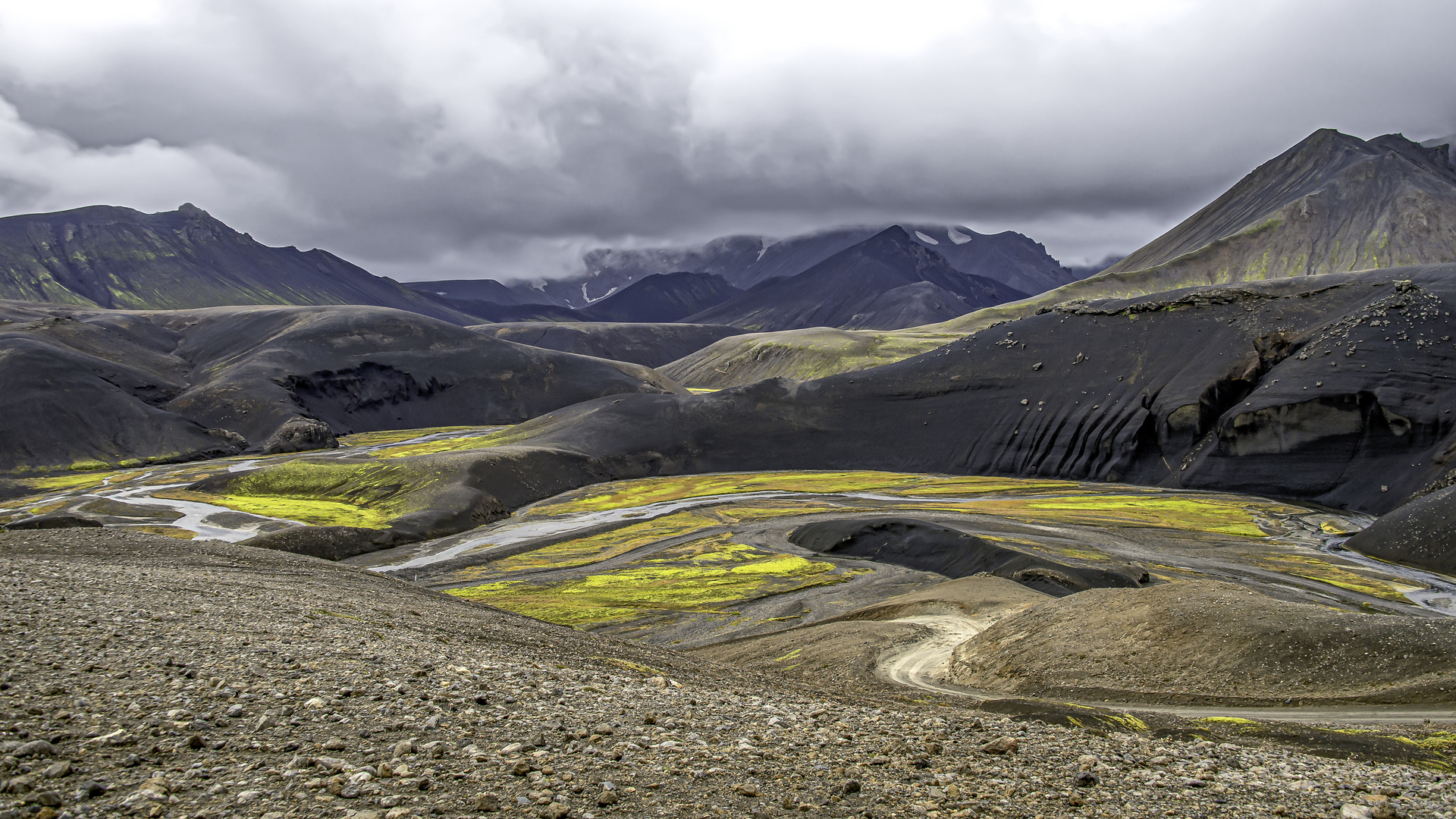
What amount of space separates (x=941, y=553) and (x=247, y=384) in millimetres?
143805

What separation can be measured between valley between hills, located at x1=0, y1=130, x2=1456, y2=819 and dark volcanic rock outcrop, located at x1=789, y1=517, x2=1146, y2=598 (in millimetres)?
283

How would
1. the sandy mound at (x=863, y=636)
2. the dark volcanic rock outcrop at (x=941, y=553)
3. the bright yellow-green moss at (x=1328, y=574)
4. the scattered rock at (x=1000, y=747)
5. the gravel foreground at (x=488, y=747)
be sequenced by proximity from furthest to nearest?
1. the bright yellow-green moss at (x=1328, y=574)
2. the dark volcanic rock outcrop at (x=941, y=553)
3. the sandy mound at (x=863, y=636)
4. the scattered rock at (x=1000, y=747)
5. the gravel foreground at (x=488, y=747)

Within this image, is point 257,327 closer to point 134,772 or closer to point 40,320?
point 40,320

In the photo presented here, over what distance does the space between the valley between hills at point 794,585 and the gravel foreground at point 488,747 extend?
0.27ft

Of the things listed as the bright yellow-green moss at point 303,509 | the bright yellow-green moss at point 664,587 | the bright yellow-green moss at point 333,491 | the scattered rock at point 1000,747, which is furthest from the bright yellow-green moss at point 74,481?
the scattered rock at point 1000,747

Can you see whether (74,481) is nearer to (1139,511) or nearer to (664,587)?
(664,587)

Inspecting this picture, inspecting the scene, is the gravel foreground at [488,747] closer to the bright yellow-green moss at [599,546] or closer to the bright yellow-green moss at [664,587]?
the bright yellow-green moss at [664,587]

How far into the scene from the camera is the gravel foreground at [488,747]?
29.3 feet

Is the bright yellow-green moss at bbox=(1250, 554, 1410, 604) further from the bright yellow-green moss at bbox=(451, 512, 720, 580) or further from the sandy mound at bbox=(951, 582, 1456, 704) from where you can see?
the bright yellow-green moss at bbox=(451, 512, 720, 580)

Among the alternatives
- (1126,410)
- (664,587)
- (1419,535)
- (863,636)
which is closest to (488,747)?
(863,636)

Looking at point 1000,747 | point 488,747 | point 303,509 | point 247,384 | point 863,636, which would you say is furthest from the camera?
point 247,384

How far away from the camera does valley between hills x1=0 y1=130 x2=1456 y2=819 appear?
10.5 metres

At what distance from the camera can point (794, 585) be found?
50.9 m

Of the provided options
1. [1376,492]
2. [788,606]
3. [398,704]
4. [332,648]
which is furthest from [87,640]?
[1376,492]
